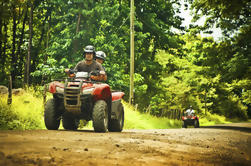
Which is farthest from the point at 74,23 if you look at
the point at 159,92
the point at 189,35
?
the point at 159,92

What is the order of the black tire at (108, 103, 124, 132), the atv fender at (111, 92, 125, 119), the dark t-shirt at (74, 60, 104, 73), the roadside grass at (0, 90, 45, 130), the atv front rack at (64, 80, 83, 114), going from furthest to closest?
the roadside grass at (0, 90, 45, 130) → the black tire at (108, 103, 124, 132) → the atv fender at (111, 92, 125, 119) → the dark t-shirt at (74, 60, 104, 73) → the atv front rack at (64, 80, 83, 114)

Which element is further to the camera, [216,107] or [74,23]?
[216,107]

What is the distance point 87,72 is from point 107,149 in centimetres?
428

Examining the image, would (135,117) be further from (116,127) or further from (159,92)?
(159,92)

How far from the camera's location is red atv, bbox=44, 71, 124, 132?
8453 mm

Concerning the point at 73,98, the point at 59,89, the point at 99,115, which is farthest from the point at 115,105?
the point at 59,89

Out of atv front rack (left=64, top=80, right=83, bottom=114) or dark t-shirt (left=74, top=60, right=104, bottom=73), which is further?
dark t-shirt (left=74, top=60, right=104, bottom=73)

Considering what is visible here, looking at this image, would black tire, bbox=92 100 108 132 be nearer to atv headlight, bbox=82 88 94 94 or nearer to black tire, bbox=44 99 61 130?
atv headlight, bbox=82 88 94 94

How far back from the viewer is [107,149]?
5.05 m

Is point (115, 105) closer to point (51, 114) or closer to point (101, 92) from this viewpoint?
point (101, 92)

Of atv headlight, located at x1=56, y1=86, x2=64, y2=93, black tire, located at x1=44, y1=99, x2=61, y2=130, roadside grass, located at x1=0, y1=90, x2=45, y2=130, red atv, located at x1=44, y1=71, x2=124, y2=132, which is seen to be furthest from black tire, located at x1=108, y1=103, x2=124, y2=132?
roadside grass, located at x1=0, y1=90, x2=45, y2=130

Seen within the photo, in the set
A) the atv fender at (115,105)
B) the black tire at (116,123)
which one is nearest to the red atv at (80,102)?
the atv fender at (115,105)

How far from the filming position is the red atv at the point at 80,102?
8.45 metres

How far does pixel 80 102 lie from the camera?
27.6 feet
